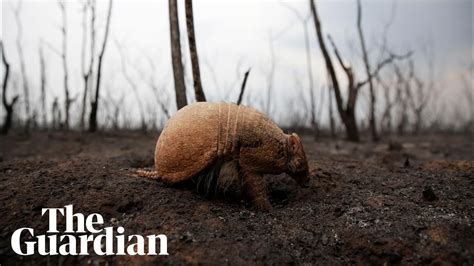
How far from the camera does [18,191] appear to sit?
13.4 feet

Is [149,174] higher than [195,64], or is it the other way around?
[195,64]

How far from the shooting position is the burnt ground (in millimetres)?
3234

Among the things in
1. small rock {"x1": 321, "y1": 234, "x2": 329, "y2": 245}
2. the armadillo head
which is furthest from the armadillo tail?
small rock {"x1": 321, "y1": 234, "x2": 329, "y2": 245}

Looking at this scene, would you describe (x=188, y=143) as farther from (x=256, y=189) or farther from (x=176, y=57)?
(x=176, y=57)

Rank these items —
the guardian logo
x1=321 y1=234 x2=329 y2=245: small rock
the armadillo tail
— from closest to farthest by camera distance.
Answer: the guardian logo, x1=321 y1=234 x2=329 y2=245: small rock, the armadillo tail

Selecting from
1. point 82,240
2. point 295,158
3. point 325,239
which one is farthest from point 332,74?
point 82,240

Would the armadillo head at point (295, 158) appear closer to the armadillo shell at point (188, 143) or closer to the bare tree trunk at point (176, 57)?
the armadillo shell at point (188, 143)

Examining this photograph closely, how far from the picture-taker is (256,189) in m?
4.17

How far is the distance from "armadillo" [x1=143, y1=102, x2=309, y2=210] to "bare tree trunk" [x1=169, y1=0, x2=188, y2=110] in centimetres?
224

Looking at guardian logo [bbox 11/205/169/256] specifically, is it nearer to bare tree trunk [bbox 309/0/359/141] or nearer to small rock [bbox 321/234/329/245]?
small rock [bbox 321/234/329/245]

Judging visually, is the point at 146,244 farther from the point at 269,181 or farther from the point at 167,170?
the point at 269,181

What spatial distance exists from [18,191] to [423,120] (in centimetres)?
2734

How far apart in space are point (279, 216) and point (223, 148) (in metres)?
0.95

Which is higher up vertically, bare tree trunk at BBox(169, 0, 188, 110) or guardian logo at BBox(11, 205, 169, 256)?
bare tree trunk at BBox(169, 0, 188, 110)
